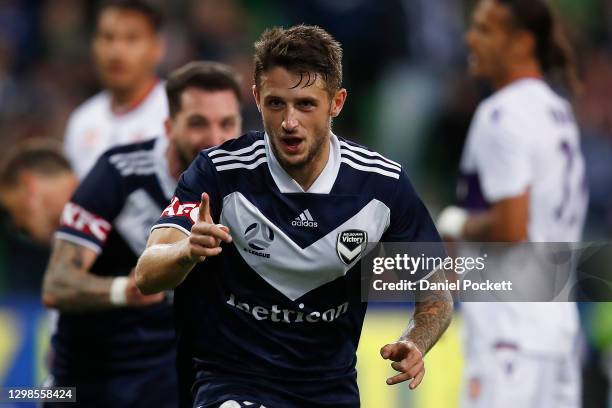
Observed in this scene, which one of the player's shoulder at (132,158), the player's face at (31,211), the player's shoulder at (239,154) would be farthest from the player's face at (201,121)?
the player's face at (31,211)

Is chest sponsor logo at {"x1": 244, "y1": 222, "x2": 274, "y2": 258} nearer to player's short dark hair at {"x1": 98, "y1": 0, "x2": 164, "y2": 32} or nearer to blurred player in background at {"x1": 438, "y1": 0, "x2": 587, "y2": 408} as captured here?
blurred player in background at {"x1": 438, "y1": 0, "x2": 587, "y2": 408}

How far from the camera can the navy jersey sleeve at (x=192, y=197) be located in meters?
4.55

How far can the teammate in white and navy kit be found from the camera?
4598 mm

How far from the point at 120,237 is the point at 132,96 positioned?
247 centimetres

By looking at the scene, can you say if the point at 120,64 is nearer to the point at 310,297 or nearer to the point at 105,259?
the point at 105,259

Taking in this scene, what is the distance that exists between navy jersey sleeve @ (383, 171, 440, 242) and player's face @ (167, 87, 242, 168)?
4.52 ft

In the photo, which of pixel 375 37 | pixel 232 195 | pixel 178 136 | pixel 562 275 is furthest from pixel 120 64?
pixel 375 37

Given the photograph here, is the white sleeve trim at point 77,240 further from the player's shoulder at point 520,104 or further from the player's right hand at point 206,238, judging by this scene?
the player's shoulder at point 520,104

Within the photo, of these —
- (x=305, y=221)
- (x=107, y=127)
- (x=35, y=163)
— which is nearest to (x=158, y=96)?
(x=107, y=127)

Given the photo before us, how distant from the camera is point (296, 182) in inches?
188

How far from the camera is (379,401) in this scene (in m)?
8.89

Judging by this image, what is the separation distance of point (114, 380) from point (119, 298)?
75cm

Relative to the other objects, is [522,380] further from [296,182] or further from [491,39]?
[296,182]

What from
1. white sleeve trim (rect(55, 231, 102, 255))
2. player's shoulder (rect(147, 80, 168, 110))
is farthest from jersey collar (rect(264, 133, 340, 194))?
player's shoulder (rect(147, 80, 168, 110))
